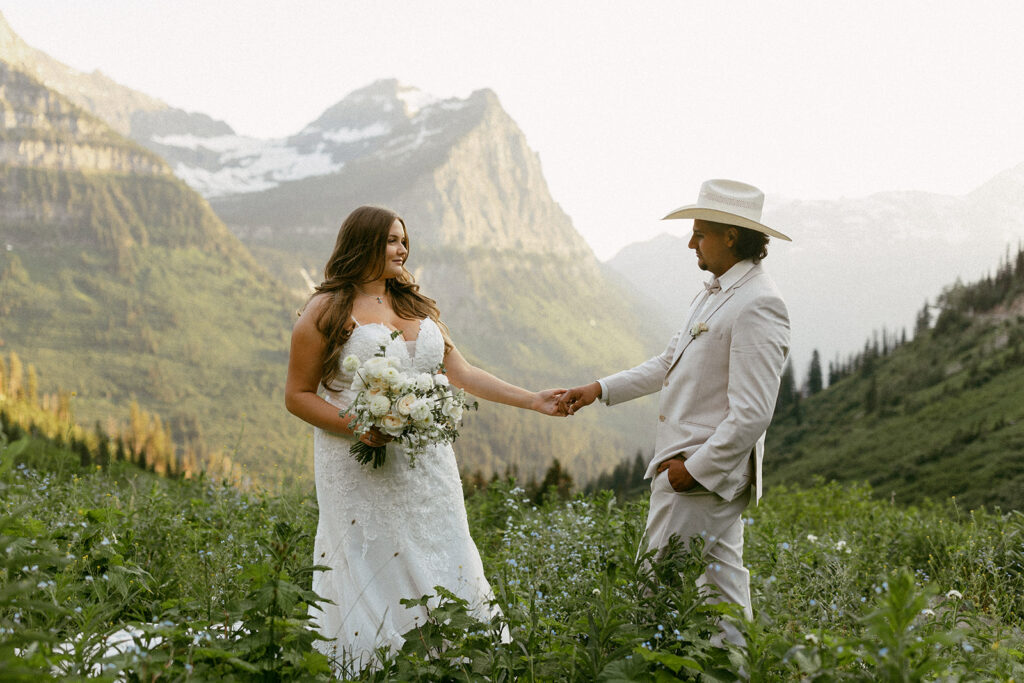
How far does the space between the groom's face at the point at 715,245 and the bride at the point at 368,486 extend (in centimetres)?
166

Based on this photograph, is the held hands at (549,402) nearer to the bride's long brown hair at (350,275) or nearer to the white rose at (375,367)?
the bride's long brown hair at (350,275)

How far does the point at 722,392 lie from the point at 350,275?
7.45 feet

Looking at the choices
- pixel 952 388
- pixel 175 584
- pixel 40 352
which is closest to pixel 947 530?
pixel 175 584

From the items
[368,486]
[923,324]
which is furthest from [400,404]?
[923,324]

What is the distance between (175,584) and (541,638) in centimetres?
301

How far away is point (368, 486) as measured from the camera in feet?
13.4

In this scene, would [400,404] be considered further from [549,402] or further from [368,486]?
[549,402]

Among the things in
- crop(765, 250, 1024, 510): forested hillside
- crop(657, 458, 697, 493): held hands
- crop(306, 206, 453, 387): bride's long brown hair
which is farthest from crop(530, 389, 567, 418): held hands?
crop(765, 250, 1024, 510): forested hillside

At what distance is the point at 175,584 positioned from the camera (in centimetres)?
499

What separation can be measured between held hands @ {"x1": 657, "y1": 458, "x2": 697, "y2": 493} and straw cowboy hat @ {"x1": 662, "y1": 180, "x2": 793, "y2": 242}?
1.35 m

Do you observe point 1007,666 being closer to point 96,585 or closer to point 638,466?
point 96,585

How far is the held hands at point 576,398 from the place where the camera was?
5215 mm

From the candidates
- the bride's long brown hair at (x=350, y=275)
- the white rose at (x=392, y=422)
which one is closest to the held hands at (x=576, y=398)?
the bride's long brown hair at (x=350, y=275)

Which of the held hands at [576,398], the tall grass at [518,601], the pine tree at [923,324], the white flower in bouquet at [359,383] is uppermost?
the pine tree at [923,324]
